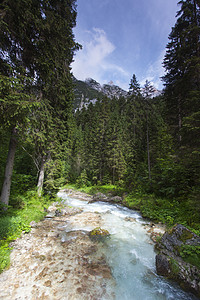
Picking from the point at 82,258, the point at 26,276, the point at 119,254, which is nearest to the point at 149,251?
the point at 119,254

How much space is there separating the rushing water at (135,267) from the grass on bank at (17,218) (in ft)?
10.2

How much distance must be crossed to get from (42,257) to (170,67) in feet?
59.6

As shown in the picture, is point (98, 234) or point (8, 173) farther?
point (98, 234)

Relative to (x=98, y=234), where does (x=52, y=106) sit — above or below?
above

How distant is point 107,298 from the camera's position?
3164 mm

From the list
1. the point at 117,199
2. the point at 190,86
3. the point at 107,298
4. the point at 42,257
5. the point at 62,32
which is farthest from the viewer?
the point at 117,199

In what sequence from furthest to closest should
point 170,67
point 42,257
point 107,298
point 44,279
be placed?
point 170,67
point 42,257
point 44,279
point 107,298

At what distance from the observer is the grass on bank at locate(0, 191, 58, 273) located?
433 centimetres

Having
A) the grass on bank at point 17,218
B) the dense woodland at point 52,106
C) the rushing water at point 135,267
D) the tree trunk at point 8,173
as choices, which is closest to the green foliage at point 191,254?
the rushing water at point 135,267

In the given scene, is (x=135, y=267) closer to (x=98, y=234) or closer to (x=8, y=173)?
(x=98, y=234)

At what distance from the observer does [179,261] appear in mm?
3824

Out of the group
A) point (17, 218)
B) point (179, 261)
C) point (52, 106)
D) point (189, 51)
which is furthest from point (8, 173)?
point (189, 51)

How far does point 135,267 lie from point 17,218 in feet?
18.6

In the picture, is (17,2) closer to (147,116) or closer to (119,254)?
(119,254)
